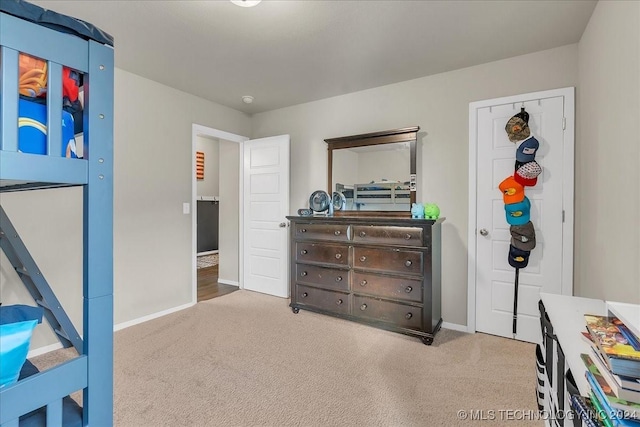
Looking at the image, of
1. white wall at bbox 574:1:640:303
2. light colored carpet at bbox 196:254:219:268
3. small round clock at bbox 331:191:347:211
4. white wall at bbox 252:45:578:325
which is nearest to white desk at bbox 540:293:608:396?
white wall at bbox 574:1:640:303

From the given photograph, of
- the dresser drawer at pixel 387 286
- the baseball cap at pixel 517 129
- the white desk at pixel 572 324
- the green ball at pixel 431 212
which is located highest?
the baseball cap at pixel 517 129

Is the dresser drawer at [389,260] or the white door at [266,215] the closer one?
the dresser drawer at [389,260]

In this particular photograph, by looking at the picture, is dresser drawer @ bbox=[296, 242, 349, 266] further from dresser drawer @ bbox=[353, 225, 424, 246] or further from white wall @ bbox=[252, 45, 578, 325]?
white wall @ bbox=[252, 45, 578, 325]

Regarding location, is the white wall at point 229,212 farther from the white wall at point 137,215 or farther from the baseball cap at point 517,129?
the baseball cap at point 517,129

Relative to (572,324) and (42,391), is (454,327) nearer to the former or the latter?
(572,324)

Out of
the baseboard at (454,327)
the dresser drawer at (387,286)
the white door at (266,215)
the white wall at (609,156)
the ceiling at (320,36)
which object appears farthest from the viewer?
the white door at (266,215)

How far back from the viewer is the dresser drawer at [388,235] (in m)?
2.63

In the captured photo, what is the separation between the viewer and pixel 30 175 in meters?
0.78

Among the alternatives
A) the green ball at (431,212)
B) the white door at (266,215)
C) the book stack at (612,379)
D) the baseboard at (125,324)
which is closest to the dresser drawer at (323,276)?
the white door at (266,215)

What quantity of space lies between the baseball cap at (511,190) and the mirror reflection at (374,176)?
844mm

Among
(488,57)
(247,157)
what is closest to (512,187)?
(488,57)

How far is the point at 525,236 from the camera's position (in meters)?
2.52

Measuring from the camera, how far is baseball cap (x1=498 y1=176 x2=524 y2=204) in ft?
8.38

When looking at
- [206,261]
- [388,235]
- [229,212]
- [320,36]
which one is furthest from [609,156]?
[206,261]
